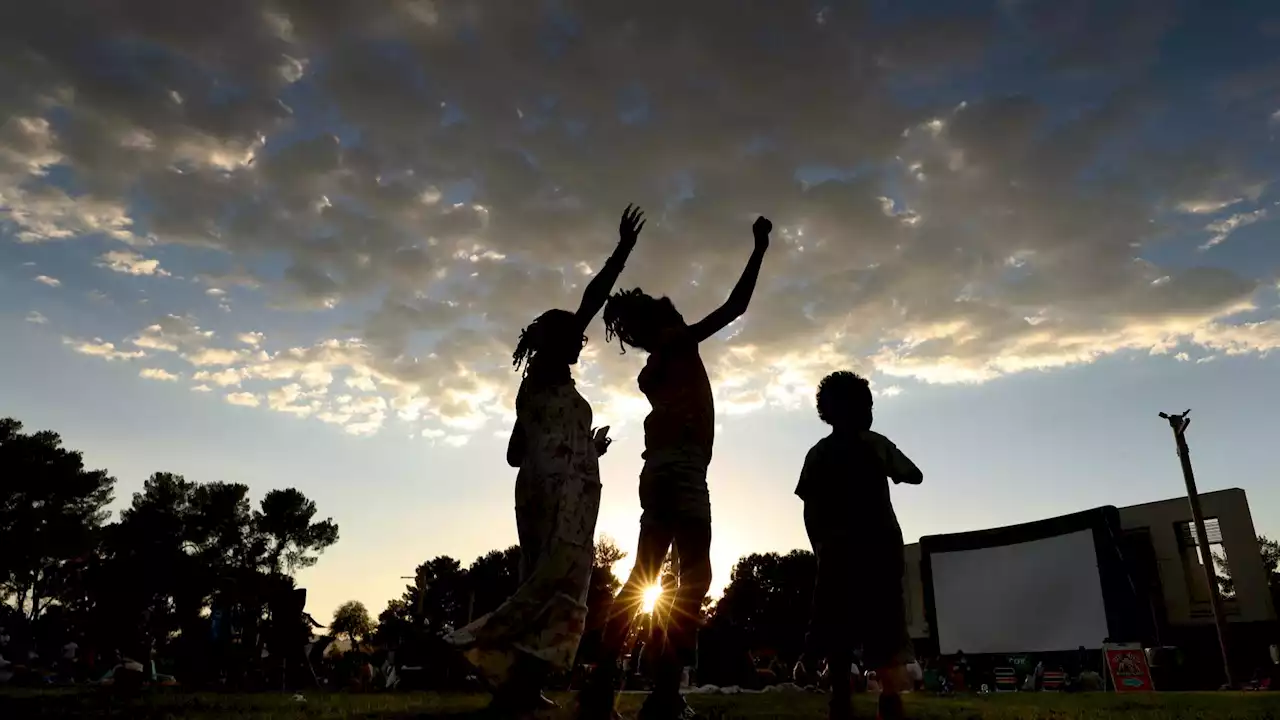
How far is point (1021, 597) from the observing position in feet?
99.1

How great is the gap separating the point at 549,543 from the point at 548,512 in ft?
0.61

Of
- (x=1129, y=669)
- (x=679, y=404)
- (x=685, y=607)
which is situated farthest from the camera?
(x=1129, y=669)

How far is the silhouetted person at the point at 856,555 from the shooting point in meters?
4.24

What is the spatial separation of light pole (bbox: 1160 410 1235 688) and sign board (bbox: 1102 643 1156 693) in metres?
8.82

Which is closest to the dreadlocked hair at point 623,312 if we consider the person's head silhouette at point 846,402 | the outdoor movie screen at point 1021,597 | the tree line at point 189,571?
the person's head silhouette at point 846,402

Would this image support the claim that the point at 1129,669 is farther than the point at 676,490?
Yes

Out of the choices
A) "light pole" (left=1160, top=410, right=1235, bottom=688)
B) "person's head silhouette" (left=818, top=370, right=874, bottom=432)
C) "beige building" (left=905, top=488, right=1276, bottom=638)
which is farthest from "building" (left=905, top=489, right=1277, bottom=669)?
"person's head silhouette" (left=818, top=370, right=874, bottom=432)

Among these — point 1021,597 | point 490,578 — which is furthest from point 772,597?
point 1021,597

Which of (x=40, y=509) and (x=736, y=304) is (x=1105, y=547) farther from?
(x=40, y=509)

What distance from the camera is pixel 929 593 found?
37406 millimetres

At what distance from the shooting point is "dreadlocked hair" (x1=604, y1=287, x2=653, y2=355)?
5.35 metres

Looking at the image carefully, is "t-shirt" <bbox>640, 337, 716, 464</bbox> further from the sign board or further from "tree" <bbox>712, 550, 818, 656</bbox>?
"tree" <bbox>712, 550, 818, 656</bbox>

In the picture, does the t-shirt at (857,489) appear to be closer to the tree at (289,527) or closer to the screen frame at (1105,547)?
the screen frame at (1105,547)

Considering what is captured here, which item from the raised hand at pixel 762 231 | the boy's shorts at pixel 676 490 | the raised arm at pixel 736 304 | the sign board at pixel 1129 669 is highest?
the raised hand at pixel 762 231
